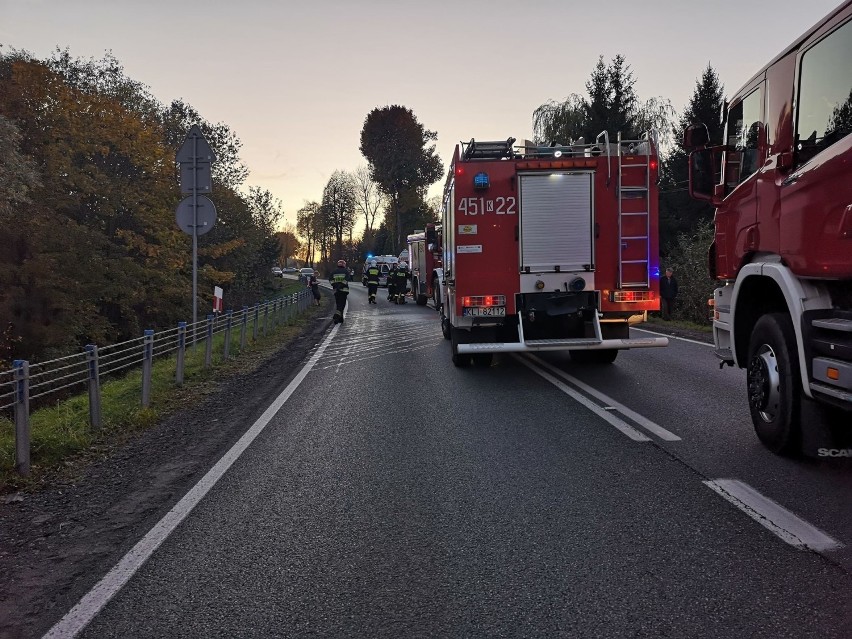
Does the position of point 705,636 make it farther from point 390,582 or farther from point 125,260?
point 125,260

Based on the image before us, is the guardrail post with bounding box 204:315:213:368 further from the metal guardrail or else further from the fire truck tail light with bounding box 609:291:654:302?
the fire truck tail light with bounding box 609:291:654:302

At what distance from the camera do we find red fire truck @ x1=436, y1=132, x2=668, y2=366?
32.9ft

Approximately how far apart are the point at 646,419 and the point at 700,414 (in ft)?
2.10

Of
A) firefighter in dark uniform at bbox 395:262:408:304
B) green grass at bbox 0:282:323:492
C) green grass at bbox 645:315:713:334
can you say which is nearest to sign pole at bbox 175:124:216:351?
green grass at bbox 0:282:323:492

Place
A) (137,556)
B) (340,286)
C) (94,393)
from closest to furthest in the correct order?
(137,556)
(94,393)
(340,286)

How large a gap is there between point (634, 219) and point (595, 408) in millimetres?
3460

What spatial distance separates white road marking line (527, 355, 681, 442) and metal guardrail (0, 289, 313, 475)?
5.36 metres

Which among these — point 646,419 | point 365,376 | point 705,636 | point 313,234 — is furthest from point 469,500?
point 313,234

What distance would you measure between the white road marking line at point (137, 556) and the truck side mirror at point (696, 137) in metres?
4.76

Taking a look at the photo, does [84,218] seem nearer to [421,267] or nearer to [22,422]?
[421,267]

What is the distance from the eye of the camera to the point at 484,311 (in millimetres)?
10094

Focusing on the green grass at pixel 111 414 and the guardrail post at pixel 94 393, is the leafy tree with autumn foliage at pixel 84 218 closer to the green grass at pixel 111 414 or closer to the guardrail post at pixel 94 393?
the green grass at pixel 111 414

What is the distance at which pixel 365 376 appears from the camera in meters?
11.0

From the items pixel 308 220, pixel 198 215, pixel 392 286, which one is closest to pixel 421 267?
pixel 392 286
